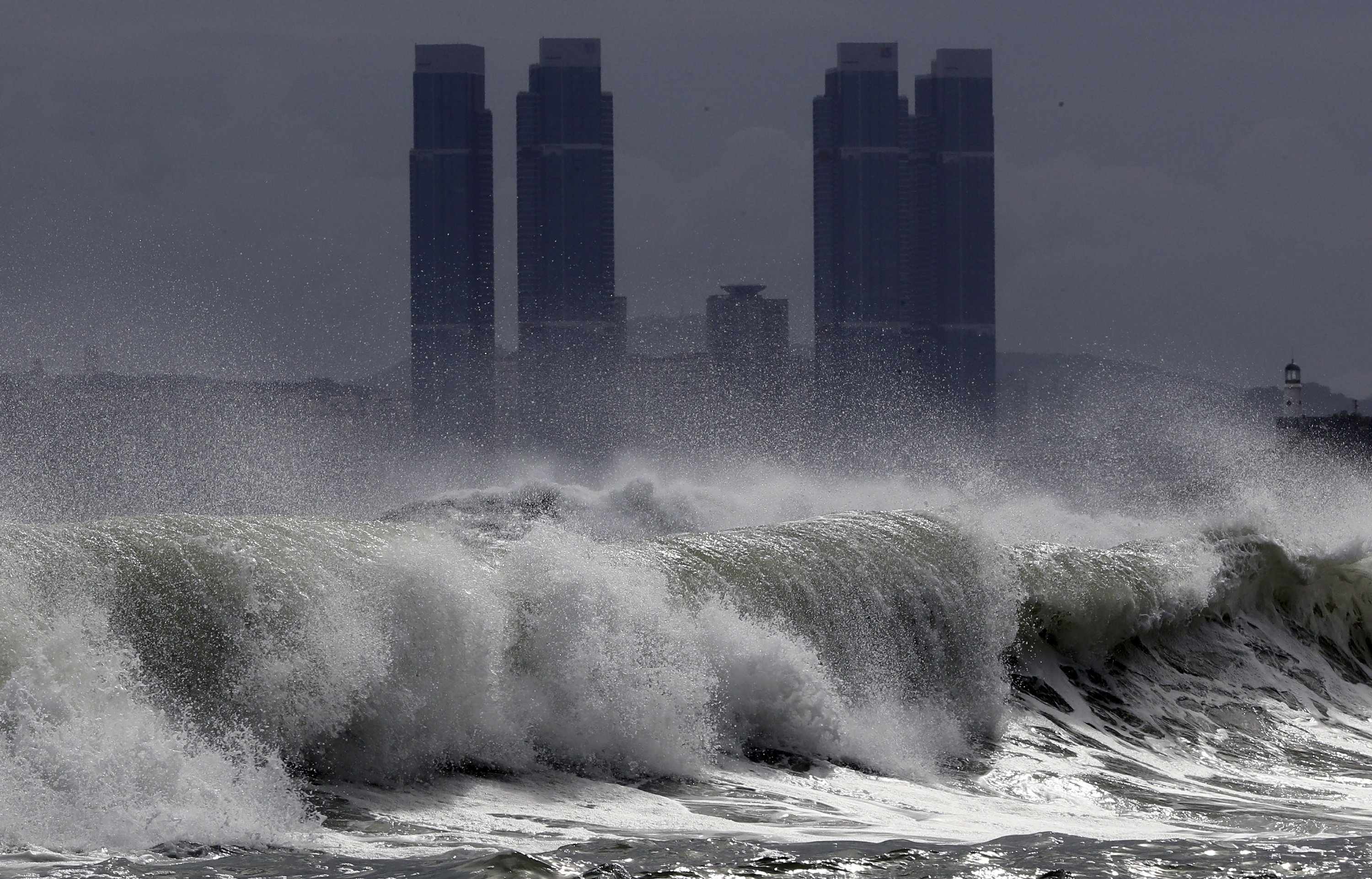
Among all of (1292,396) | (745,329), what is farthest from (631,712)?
(745,329)

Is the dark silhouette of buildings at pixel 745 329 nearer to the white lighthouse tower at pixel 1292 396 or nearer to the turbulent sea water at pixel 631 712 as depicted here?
the white lighthouse tower at pixel 1292 396

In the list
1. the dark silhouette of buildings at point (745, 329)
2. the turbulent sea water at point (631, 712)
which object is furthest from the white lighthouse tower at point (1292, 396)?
the turbulent sea water at point (631, 712)

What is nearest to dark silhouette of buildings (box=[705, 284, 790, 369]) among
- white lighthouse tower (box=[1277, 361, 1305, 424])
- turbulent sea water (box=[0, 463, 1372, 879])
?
white lighthouse tower (box=[1277, 361, 1305, 424])

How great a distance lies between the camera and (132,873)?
258 inches

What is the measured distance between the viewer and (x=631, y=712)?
1002 cm

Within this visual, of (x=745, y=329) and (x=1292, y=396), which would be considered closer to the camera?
(x=1292, y=396)

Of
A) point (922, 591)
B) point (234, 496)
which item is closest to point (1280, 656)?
point (922, 591)

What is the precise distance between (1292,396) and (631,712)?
115 metres

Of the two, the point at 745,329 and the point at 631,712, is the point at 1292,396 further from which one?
the point at 631,712

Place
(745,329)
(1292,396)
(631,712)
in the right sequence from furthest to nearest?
(745,329) < (1292,396) < (631,712)

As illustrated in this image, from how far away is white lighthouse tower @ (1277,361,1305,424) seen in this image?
4525 inches

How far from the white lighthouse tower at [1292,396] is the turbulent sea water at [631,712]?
10565 cm

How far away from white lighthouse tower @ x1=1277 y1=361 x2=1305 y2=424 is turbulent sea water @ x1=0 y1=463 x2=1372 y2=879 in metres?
106

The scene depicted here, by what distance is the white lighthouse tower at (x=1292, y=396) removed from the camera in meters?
115
